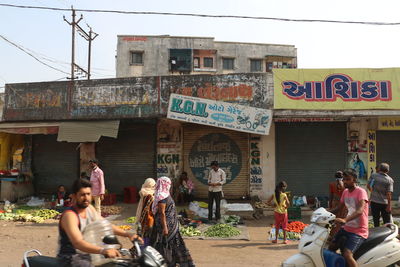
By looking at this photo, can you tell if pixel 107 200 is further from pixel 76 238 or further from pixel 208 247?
pixel 76 238

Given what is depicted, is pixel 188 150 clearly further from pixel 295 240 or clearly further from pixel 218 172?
pixel 295 240

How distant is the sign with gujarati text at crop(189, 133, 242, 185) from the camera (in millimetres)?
12906

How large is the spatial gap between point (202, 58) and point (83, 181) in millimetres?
31166

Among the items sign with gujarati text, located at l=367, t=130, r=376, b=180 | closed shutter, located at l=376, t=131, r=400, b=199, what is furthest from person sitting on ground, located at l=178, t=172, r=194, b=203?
closed shutter, located at l=376, t=131, r=400, b=199

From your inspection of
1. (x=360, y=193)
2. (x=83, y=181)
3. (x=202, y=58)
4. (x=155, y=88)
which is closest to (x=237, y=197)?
(x=155, y=88)

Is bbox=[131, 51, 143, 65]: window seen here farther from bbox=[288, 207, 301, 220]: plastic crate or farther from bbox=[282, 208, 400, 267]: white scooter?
bbox=[282, 208, 400, 267]: white scooter

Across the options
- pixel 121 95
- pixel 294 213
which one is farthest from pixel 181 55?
pixel 294 213

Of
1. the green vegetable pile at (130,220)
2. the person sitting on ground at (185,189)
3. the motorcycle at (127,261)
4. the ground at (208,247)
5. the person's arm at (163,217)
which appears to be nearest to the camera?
the motorcycle at (127,261)

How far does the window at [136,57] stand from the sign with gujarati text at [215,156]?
72.1ft

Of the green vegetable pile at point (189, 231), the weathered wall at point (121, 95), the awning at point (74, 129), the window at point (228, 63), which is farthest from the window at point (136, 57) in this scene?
the green vegetable pile at point (189, 231)

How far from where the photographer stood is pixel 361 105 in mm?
10984

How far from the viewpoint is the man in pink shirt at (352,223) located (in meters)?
4.16

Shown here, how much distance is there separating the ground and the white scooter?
1.93 meters

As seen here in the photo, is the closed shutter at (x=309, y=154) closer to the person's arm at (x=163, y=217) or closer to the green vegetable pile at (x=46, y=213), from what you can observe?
the green vegetable pile at (x=46, y=213)
